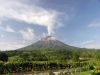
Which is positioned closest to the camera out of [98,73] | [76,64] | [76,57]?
[98,73]

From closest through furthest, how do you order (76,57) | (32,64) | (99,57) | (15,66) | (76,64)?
(99,57), (15,66), (32,64), (76,64), (76,57)

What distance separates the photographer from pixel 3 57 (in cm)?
7362

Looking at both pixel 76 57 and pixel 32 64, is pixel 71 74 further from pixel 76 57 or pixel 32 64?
pixel 76 57

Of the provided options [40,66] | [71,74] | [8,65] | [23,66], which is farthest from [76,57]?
[71,74]

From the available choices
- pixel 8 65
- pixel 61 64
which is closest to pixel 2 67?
pixel 8 65

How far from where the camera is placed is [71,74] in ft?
114

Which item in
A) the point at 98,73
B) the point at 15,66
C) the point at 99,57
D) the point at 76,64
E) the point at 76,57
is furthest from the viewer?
the point at 76,57

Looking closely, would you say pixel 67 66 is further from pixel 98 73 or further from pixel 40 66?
pixel 98 73

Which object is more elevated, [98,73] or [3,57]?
[3,57]

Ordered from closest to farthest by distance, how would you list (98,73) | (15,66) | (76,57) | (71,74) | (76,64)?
(98,73), (71,74), (15,66), (76,64), (76,57)

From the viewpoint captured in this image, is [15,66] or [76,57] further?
[76,57]

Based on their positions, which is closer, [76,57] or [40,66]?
[40,66]

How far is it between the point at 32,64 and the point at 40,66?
100 inches

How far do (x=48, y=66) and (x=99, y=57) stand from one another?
1524 cm
